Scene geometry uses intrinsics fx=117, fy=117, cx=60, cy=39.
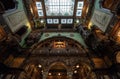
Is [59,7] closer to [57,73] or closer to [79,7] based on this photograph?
[79,7]

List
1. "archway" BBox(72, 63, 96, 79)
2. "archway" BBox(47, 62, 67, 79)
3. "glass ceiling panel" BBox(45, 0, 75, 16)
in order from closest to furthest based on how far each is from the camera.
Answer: "archway" BBox(72, 63, 96, 79)
"archway" BBox(47, 62, 67, 79)
"glass ceiling panel" BBox(45, 0, 75, 16)

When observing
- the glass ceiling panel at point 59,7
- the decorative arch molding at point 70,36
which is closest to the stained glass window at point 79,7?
the glass ceiling panel at point 59,7

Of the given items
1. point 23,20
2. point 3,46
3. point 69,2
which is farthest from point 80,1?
point 3,46

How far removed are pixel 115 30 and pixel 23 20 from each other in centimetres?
1656

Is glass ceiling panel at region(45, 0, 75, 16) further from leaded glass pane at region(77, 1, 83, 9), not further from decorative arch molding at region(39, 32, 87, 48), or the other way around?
decorative arch molding at region(39, 32, 87, 48)

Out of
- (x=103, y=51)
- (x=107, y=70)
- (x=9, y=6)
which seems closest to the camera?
(x=107, y=70)

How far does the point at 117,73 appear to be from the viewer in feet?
48.2

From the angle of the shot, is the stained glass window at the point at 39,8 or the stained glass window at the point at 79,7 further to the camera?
the stained glass window at the point at 39,8

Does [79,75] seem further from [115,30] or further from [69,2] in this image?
[69,2]

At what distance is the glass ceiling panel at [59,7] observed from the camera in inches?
1142

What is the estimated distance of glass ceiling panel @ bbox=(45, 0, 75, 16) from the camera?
29016 mm

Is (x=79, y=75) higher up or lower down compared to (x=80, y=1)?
lower down

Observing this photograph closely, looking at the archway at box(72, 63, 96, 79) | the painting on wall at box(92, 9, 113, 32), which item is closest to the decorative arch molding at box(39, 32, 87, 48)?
the archway at box(72, 63, 96, 79)

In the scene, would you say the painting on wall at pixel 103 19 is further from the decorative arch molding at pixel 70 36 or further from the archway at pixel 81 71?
the archway at pixel 81 71
